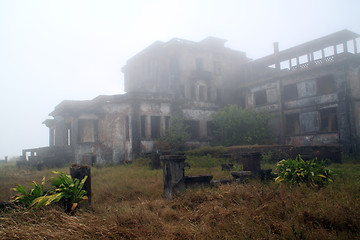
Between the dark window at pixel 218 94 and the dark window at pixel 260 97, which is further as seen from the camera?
the dark window at pixel 218 94

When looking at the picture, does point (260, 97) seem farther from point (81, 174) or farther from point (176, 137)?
point (81, 174)

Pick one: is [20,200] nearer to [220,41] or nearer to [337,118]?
[337,118]

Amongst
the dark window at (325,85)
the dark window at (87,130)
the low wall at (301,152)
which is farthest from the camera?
the dark window at (87,130)

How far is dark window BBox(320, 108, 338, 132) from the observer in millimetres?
18953

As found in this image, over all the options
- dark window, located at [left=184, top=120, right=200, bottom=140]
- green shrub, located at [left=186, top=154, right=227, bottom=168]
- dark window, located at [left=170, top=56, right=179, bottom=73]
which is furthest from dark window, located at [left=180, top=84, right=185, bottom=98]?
green shrub, located at [left=186, top=154, right=227, bottom=168]

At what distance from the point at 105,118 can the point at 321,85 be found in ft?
50.1

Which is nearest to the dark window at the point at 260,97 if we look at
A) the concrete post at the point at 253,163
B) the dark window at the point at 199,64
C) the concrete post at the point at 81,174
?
the dark window at the point at 199,64

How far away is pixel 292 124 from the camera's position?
858 inches

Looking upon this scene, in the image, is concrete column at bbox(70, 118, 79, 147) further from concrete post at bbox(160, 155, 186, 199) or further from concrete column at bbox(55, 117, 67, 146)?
concrete post at bbox(160, 155, 186, 199)

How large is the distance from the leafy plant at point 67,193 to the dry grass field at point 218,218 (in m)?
0.19

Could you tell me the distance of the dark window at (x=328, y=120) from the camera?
18953 millimetres

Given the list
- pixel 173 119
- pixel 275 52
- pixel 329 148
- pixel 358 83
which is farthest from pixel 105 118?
pixel 358 83

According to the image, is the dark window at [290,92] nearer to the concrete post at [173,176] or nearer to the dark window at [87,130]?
the dark window at [87,130]

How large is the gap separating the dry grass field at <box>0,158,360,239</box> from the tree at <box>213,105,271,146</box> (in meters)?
14.0
